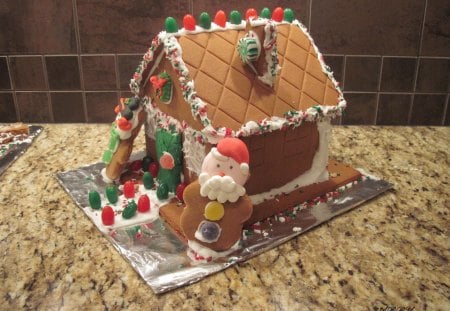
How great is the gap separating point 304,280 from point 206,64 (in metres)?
0.63

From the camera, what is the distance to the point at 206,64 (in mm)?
1341

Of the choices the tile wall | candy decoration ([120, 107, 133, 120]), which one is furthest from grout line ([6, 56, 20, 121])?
candy decoration ([120, 107, 133, 120])

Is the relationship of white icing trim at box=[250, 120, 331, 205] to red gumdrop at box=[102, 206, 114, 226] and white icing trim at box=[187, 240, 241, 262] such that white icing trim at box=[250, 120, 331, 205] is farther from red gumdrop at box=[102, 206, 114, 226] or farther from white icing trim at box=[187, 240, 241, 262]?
red gumdrop at box=[102, 206, 114, 226]

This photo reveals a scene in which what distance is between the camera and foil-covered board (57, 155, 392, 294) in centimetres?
117

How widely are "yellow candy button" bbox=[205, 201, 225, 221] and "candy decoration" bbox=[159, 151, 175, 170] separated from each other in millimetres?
331

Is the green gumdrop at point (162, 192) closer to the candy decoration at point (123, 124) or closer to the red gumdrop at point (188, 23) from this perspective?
the candy decoration at point (123, 124)

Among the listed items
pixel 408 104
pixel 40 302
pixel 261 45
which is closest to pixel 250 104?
pixel 261 45

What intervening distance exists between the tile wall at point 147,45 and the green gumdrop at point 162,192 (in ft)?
2.32

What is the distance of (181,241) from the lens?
4.27 ft

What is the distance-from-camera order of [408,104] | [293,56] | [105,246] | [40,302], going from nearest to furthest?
[40,302]
[105,246]
[293,56]
[408,104]

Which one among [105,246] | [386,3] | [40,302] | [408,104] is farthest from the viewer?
[408,104]

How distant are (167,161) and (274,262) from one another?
0.47 meters

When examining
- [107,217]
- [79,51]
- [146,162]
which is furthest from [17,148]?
[107,217]

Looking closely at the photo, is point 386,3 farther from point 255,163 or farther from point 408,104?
point 255,163
